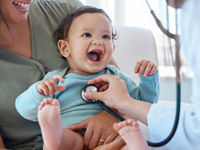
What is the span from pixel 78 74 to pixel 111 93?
205mm

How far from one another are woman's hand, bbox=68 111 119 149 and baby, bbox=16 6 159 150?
0.03 meters

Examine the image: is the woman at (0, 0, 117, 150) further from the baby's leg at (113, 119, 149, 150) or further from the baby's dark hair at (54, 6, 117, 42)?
the baby's leg at (113, 119, 149, 150)

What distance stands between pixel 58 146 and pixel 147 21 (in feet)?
5.30

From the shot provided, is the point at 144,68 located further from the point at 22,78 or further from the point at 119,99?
the point at 22,78

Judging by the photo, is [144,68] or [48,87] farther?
[144,68]

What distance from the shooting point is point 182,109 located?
3.15ft

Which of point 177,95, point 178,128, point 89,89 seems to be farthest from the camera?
point 89,89

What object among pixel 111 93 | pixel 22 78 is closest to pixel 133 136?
pixel 111 93

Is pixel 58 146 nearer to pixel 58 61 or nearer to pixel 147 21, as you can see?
pixel 58 61

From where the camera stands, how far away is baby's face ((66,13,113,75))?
119 cm

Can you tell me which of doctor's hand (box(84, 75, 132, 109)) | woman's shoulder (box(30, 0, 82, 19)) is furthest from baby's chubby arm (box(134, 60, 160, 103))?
woman's shoulder (box(30, 0, 82, 19))

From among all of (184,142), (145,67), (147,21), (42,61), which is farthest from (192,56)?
(147,21)

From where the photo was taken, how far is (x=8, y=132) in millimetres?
1164

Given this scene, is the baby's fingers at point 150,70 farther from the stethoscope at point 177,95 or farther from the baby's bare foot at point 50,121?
the baby's bare foot at point 50,121
